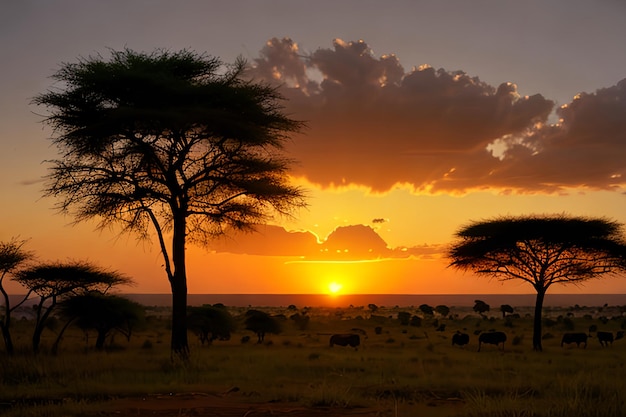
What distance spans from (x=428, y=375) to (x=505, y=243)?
1765 centimetres

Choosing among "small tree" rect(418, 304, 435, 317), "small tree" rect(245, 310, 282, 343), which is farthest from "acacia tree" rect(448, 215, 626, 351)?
"small tree" rect(418, 304, 435, 317)

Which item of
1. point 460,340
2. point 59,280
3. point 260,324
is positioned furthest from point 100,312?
point 460,340

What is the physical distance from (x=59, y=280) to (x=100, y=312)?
578 cm

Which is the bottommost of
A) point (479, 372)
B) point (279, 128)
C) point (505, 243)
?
point (479, 372)

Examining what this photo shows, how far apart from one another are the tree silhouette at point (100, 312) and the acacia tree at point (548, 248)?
20676mm

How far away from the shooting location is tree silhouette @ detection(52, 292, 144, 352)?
102 feet

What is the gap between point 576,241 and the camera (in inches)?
1292

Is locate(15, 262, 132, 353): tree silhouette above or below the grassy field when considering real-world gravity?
above

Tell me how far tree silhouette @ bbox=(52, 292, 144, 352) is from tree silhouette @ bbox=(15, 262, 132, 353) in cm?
227

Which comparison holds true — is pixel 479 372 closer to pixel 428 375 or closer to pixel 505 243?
pixel 428 375

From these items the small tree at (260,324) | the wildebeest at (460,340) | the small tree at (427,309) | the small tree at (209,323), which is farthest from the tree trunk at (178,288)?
the small tree at (427,309)

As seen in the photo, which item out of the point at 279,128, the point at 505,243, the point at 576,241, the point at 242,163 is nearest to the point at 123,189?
the point at 242,163

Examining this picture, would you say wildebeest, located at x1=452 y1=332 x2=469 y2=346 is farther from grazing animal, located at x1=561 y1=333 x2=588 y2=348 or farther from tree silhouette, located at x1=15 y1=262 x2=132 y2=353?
tree silhouette, located at x1=15 y1=262 x2=132 y2=353

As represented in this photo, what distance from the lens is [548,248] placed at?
110 ft
